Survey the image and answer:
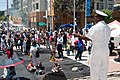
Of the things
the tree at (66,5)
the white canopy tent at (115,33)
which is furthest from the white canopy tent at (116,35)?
the tree at (66,5)

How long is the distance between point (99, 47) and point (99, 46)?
0.02 metres

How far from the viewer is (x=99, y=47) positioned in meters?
4.72

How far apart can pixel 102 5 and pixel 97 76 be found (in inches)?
2537

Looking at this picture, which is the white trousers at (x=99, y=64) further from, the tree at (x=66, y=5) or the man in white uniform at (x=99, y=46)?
the tree at (x=66, y=5)

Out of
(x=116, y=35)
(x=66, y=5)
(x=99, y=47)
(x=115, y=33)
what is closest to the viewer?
(x=99, y=47)

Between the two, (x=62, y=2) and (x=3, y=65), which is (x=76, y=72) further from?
(x=62, y=2)

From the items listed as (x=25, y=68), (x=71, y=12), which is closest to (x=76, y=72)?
(x=25, y=68)

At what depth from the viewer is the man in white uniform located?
4.71 metres

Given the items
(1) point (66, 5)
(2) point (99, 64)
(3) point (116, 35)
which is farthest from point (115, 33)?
(1) point (66, 5)

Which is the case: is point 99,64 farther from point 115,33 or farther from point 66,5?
point 66,5

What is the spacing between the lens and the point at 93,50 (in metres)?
4.74

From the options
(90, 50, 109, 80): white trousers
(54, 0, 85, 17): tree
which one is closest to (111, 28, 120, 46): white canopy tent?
(90, 50, 109, 80): white trousers

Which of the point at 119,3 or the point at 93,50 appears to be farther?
the point at 119,3

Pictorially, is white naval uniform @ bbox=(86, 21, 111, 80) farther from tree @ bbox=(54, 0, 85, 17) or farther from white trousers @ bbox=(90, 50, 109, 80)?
tree @ bbox=(54, 0, 85, 17)
